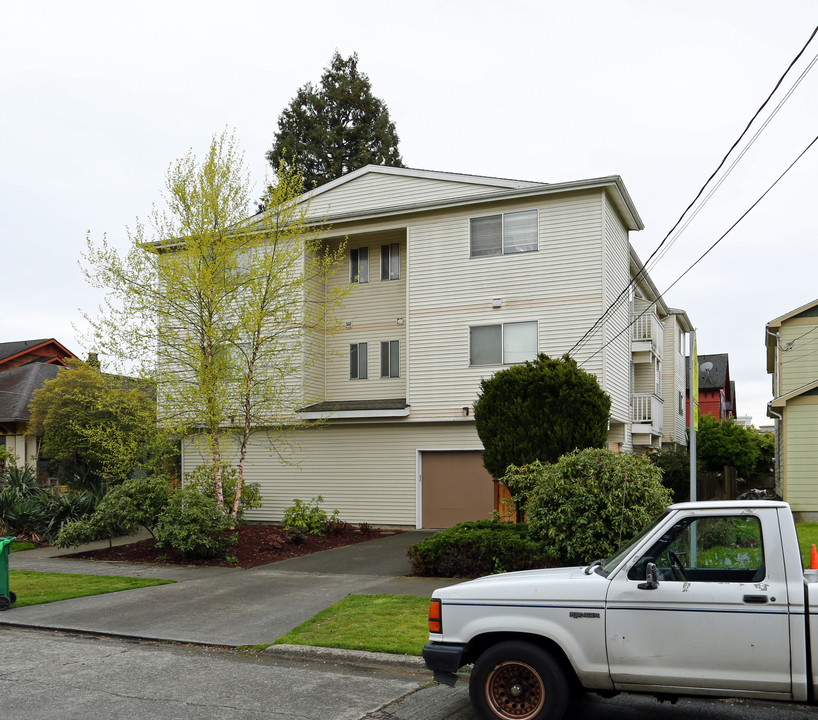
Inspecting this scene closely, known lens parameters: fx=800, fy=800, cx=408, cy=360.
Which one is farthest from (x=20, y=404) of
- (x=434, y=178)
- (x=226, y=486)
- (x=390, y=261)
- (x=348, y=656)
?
(x=348, y=656)

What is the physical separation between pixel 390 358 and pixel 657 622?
18969 mm

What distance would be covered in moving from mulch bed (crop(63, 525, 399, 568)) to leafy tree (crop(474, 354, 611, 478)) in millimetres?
4988

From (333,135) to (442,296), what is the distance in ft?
81.2

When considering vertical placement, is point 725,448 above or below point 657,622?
above

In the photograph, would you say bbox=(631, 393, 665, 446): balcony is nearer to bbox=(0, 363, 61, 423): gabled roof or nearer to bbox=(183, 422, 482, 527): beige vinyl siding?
bbox=(183, 422, 482, 527): beige vinyl siding

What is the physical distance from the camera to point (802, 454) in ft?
74.5

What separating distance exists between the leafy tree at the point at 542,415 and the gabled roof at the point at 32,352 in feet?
108

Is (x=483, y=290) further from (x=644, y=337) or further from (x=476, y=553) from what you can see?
(x=476, y=553)

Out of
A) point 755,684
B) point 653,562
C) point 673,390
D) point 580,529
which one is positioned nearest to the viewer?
point 755,684

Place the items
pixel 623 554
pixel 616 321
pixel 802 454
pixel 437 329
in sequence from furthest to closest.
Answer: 1. pixel 802 454
2. pixel 437 329
3. pixel 616 321
4. pixel 623 554

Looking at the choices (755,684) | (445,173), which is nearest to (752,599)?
(755,684)

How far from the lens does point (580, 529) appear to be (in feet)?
40.9

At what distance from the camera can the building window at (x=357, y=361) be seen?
977 inches

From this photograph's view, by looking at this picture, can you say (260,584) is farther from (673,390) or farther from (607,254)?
(673,390)
